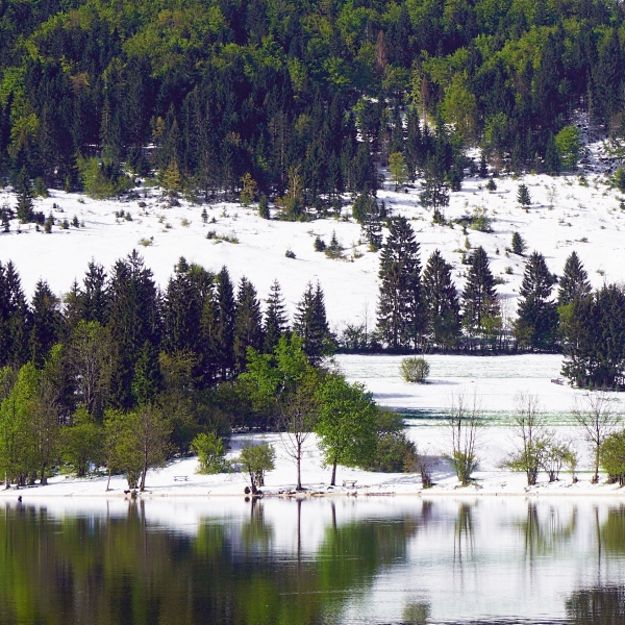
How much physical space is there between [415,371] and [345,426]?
130 feet

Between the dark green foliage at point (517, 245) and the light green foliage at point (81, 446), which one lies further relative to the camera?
the dark green foliage at point (517, 245)

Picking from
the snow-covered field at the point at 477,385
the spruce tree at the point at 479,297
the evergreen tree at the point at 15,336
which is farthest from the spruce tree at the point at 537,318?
the evergreen tree at the point at 15,336

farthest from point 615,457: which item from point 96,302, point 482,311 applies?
point 482,311

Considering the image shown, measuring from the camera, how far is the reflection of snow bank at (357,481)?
82.3 m

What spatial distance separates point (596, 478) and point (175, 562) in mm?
35389

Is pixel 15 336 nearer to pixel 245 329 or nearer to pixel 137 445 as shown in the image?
pixel 245 329

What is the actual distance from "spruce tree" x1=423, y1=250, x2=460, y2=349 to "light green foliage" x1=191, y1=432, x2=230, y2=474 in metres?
55.7

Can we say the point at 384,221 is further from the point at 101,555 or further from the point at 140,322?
the point at 101,555

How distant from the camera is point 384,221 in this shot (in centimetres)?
17975

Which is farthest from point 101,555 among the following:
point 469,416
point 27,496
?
point 469,416

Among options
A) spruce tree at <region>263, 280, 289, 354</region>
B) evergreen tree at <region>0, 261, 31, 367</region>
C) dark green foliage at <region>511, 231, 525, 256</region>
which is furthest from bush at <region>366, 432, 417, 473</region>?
dark green foliage at <region>511, 231, 525, 256</region>

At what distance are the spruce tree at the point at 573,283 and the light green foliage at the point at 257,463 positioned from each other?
71396 mm

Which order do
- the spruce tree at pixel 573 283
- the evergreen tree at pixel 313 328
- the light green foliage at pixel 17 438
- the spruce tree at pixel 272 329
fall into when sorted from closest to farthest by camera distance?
the light green foliage at pixel 17 438
the spruce tree at pixel 272 329
the evergreen tree at pixel 313 328
the spruce tree at pixel 573 283

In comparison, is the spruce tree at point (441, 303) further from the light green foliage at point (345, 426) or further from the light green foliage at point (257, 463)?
the light green foliage at point (257, 463)
